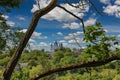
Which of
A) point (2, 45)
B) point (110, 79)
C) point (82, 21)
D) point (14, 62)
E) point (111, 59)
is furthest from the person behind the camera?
point (110, 79)

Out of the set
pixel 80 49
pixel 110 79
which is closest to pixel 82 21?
pixel 80 49

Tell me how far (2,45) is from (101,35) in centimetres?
881

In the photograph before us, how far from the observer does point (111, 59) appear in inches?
116

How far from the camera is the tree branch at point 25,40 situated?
3160 millimetres

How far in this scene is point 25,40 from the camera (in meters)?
3.18

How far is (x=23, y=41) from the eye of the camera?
3.18 meters

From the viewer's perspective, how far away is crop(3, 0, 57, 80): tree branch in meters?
3.16

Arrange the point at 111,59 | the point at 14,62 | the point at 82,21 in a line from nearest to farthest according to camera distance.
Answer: the point at 111,59
the point at 14,62
the point at 82,21

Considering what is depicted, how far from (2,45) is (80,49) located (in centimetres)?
842

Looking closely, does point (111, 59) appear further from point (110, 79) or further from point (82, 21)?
point (110, 79)

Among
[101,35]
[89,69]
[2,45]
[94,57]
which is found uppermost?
[101,35]

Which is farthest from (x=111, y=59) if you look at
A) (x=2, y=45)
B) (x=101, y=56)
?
(x=2, y=45)

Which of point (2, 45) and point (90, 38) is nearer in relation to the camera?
point (90, 38)

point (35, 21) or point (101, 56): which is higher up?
point (35, 21)
